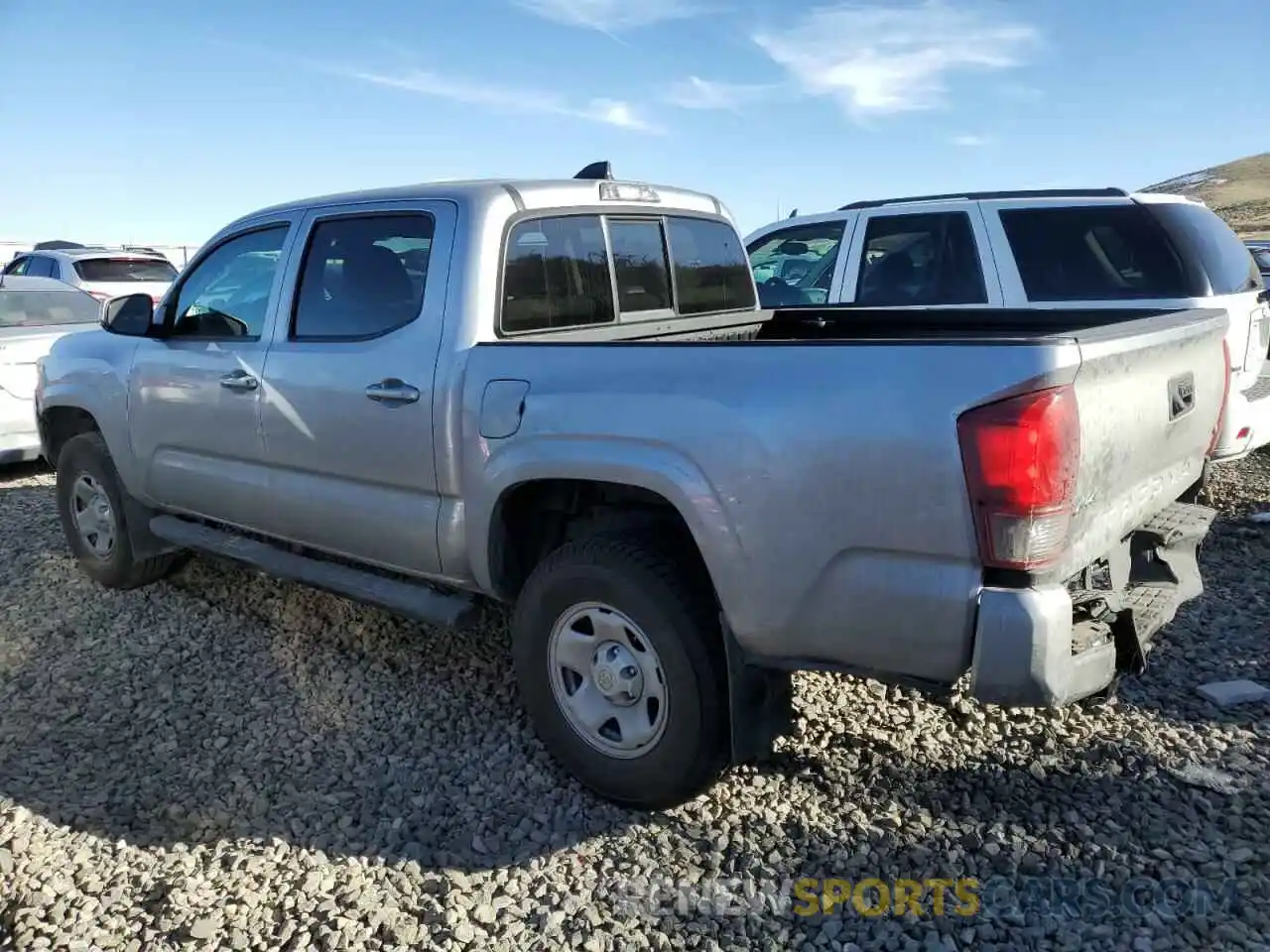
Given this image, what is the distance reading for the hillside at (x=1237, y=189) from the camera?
44.9 m

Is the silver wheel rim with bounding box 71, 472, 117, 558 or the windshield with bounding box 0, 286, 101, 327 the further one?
the windshield with bounding box 0, 286, 101, 327

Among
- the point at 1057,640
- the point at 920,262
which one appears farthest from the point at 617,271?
the point at 920,262

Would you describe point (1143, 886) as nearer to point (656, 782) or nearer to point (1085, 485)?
point (1085, 485)

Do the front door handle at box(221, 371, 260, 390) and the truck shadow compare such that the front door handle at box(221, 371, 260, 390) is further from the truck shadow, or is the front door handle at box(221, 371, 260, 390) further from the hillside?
the hillside

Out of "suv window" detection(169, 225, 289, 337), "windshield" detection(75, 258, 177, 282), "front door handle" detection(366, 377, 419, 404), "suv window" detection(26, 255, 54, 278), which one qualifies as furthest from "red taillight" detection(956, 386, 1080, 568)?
"suv window" detection(26, 255, 54, 278)

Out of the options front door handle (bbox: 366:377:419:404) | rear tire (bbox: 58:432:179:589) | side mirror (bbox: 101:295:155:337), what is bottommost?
rear tire (bbox: 58:432:179:589)

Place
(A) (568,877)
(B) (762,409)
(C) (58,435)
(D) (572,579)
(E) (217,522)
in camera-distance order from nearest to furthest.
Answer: (B) (762,409) → (A) (568,877) → (D) (572,579) → (E) (217,522) → (C) (58,435)

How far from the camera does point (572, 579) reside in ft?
10.0

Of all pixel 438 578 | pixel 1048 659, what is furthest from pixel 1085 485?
pixel 438 578

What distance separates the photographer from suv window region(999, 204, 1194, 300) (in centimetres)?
536

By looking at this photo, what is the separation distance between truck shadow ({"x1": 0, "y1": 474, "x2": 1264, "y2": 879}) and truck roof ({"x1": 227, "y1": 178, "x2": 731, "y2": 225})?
1.90 m

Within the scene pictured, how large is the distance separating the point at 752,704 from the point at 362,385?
5.92 feet

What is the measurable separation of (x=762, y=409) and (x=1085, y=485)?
0.82 m

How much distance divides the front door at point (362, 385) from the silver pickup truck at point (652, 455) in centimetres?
1
